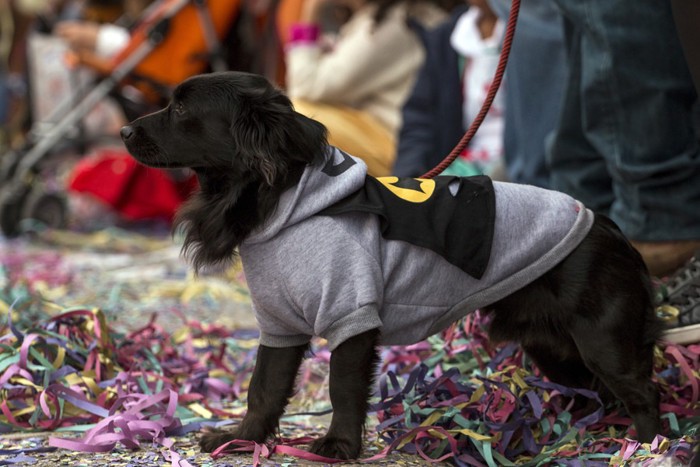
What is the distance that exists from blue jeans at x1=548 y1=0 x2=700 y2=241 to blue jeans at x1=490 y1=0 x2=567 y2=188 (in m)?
0.62

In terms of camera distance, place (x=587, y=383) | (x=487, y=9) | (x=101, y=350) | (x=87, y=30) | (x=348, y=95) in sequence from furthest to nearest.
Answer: (x=87, y=30), (x=348, y=95), (x=487, y=9), (x=101, y=350), (x=587, y=383)

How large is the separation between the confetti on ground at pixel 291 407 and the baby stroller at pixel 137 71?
2.92m

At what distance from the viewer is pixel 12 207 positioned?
18.6ft

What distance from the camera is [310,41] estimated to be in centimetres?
472

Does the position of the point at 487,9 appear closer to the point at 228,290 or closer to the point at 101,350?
the point at 228,290

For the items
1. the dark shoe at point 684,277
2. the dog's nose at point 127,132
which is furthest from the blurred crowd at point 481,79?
the dog's nose at point 127,132

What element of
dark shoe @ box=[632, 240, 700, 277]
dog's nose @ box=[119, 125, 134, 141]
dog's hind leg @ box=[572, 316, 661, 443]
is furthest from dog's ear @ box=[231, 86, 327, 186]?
dark shoe @ box=[632, 240, 700, 277]

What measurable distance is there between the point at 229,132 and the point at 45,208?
4.27m

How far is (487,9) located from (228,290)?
159cm

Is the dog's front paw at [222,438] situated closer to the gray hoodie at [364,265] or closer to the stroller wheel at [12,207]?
the gray hoodie at [364,265]

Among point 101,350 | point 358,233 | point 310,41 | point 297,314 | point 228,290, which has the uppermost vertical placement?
point 310,41

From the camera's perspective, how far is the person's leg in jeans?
7.86 ft

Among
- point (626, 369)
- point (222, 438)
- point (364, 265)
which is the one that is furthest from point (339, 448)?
point (626, 369)

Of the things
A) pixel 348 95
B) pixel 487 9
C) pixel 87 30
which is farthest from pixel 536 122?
pixel 87 30
